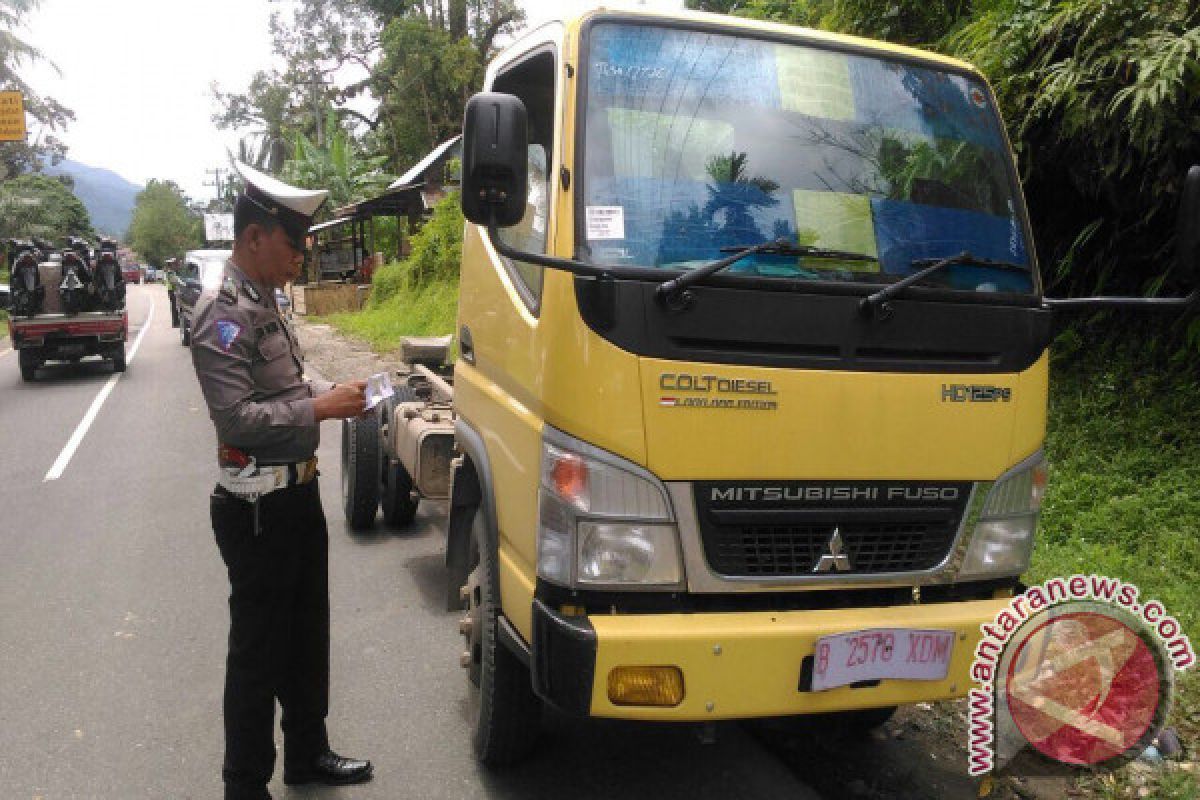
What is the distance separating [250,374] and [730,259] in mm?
1450

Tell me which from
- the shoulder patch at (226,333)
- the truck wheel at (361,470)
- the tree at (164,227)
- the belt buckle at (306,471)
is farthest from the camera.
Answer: the tree at (164,227)

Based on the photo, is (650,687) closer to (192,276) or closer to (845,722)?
(845,722)

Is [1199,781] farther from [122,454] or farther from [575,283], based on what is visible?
[122,454]

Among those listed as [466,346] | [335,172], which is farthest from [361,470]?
[335,172]

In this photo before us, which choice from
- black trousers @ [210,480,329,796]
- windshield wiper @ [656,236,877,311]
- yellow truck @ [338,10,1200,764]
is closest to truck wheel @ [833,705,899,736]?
yellow truck @ [338,10,1200,764]

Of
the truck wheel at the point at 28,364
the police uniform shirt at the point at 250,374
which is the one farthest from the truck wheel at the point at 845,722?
the truck wheel at the point at 28,364

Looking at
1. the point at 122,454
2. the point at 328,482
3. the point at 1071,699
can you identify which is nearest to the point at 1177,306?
the point at 1071,699

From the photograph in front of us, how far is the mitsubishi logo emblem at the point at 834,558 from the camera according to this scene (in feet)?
8.47

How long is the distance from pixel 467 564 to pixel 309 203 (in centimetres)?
139

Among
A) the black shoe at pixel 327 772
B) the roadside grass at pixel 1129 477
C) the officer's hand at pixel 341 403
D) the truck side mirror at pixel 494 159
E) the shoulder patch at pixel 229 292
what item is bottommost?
the black shoe at pixel 327 772

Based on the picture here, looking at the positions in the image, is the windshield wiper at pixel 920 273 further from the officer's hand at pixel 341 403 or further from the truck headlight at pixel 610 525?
the officer's hand at pixel 341 403

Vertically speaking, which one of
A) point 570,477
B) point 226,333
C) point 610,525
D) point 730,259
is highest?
point 730,259

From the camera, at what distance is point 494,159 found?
2.48 m

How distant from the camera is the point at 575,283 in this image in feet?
8.09
